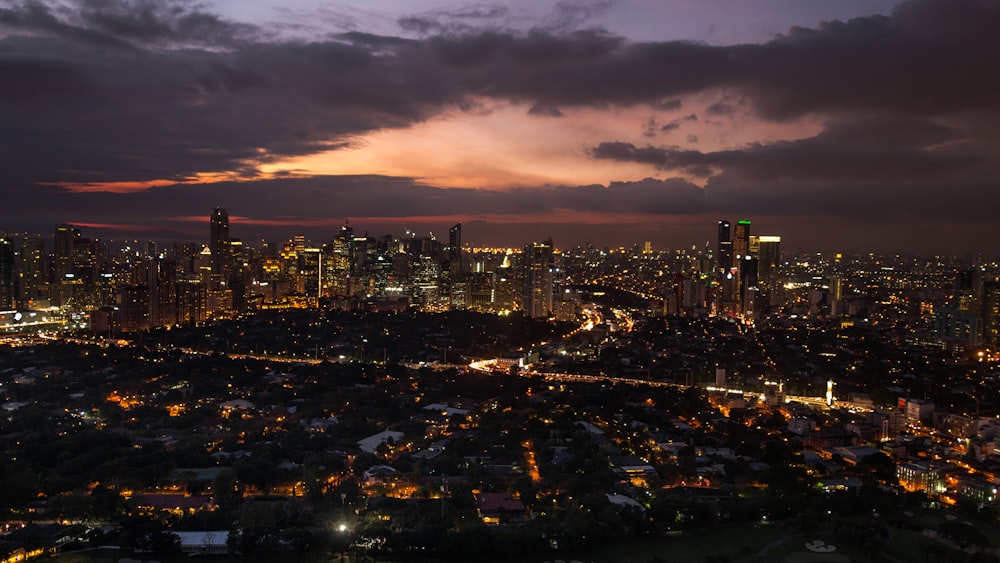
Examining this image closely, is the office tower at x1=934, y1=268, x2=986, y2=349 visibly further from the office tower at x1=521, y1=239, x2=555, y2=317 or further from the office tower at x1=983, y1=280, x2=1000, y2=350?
the office tower at x1=521, y1=239, x2=555, y2=317

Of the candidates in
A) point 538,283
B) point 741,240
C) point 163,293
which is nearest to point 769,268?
point 741,240

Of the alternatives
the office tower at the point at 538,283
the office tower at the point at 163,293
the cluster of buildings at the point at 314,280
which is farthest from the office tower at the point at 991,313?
the office tower at the point at 163,293

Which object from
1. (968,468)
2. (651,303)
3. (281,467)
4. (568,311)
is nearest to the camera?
(281,467)

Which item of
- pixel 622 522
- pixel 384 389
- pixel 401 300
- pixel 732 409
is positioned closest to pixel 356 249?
pixel 401 300

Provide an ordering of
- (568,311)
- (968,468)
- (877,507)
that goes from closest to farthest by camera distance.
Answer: (877,507), (968,468), (568,311)

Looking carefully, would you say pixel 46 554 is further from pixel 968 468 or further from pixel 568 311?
pixel 568 311
